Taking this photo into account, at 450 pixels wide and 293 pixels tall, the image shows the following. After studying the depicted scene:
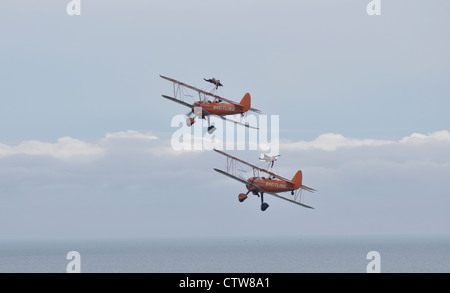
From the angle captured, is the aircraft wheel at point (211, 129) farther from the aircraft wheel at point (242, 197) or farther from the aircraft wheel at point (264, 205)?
the aircraft wheel at point (264, 205)

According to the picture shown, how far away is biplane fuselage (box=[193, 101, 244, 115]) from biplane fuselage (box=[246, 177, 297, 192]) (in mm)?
10229

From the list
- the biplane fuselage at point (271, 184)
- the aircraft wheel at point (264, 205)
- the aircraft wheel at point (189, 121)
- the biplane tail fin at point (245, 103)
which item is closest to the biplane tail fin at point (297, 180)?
the biplane fuselage at point (271, 184)

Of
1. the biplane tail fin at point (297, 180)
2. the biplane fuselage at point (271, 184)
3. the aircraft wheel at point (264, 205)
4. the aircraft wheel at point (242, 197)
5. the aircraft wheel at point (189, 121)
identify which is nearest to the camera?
the aircraft wheel at point (264, 205)

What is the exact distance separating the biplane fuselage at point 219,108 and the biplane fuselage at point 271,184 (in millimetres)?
10229

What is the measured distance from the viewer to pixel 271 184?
7975 centimetres

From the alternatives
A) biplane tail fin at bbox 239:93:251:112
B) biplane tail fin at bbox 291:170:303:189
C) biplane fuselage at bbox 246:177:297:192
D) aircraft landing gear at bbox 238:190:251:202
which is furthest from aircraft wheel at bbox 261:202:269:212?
biplane tail fin at bbox 239:93:251:112

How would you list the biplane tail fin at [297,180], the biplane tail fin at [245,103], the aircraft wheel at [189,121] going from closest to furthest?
the biplane tail fin at [297,180] → the aircraft wheel at [189,121] → the biplane tail fin at [245,103]

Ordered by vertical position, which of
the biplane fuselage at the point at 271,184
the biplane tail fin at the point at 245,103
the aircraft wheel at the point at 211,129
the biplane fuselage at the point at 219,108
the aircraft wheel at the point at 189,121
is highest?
the biplane tail fin at the point at 245,103

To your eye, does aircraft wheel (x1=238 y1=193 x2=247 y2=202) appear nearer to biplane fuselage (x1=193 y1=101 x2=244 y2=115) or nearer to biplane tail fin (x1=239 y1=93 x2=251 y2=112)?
biplane fuselage (x1=193 y1=101 x2=244 y2=115)

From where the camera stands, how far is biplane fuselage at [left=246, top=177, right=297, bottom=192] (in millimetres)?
79625

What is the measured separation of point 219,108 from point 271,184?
41.7ft

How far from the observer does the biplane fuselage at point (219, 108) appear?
83.2 m
